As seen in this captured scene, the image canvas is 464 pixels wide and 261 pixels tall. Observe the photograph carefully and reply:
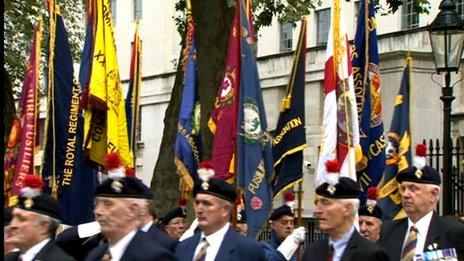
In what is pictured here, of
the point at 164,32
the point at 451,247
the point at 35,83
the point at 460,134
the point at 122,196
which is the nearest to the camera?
the point at 122,196

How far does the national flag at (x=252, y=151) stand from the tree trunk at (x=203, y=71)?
3518mm

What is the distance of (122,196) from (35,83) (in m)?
6.20

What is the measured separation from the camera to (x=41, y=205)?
7.25m

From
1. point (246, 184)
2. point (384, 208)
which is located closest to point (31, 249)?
point (246, 184)

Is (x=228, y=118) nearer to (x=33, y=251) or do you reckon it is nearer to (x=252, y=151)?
(x=252, y=151)

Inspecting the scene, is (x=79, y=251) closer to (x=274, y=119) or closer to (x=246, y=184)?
(x=246, y=184)

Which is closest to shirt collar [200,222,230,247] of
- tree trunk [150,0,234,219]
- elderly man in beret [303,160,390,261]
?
elderly man in beret [303,160,390,261]

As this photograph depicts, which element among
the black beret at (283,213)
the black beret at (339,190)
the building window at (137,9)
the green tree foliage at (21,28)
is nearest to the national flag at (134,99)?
the black beret at (283,213)

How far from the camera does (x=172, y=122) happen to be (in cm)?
1798

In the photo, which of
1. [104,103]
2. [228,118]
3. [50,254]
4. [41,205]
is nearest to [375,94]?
[228,118]

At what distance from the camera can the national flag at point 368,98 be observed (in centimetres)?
1283

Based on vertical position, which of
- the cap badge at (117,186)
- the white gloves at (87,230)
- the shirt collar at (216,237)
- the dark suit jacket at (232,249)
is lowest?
the white gloves at (87,230)

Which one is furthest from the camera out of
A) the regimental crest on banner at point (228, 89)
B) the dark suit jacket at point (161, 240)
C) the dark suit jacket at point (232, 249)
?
the regimental crest on banner at point (228, 89)

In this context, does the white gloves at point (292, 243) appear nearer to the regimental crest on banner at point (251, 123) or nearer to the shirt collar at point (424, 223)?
the shirt collar at point (424, 223)
